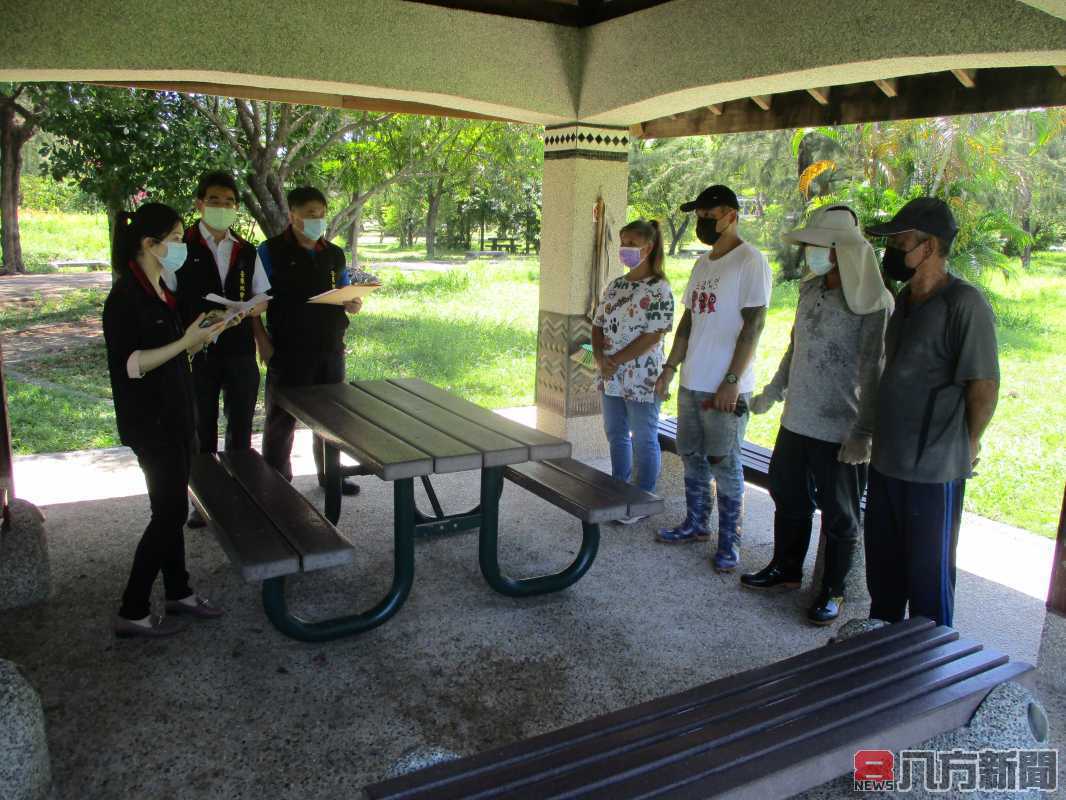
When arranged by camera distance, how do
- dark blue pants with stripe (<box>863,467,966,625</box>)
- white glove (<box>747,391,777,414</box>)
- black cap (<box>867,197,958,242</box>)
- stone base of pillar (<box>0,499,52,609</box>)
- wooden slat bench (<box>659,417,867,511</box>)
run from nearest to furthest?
black cap (<box>867,197,958,242</box>), dark blue pants with stripe (<box>863,467,966,625</box>), stone base of pillar (<box>0,499,52,609</box>), white glove (<box>747,391,777,414</box>), wooden slat bench (<box>659,417,867,511</box>)

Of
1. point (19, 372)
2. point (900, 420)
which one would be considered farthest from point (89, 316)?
point (900, 420)

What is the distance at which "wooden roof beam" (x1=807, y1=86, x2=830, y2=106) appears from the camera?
4.67 meters

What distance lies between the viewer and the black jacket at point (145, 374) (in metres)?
2.88

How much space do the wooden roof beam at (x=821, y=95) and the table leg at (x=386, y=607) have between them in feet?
10.4

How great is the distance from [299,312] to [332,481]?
89 cm

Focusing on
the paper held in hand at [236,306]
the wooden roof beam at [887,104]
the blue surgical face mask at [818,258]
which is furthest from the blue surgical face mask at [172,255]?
the wooden roof beam at [887,104]

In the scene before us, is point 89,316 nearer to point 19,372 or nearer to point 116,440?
point 19,372

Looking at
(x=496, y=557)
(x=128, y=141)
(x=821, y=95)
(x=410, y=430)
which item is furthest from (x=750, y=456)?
(x=128, y=141)

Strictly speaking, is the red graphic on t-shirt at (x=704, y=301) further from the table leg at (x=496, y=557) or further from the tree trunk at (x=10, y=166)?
the tree trunk at (x=10, y=166)

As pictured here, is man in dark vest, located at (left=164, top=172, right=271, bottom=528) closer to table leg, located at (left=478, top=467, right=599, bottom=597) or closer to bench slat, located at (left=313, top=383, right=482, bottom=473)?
bench slat, located at (left=313, top=383, right=482, bottom=473)

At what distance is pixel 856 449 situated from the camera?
318 centimetres

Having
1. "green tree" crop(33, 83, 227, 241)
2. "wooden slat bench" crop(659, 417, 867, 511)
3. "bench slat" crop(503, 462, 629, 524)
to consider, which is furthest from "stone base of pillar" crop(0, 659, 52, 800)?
"green tree" crop(33, 83, 227, 241)

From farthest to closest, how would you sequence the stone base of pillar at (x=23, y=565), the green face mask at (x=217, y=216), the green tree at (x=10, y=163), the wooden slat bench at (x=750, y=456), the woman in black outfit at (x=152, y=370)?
the green tree at (x=10, y=163) → the wooden slat bench at (x=750, y=456) → the green face mask at (x=217, y=216) → the stone base of pillar at (x=23, y=565) → the woman in black outfit at (x=152, y=370)

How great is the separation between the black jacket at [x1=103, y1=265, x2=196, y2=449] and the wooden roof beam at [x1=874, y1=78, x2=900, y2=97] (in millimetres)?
3530
